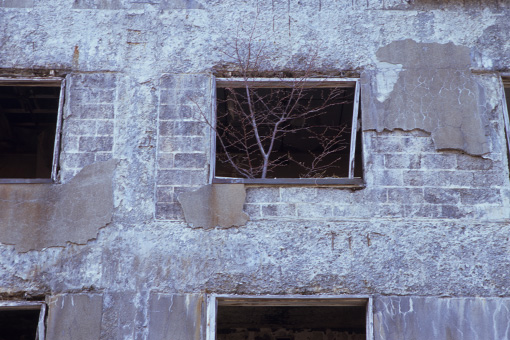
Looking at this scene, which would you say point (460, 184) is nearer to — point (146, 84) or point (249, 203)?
point (249, 203)

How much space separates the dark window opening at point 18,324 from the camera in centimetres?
1041

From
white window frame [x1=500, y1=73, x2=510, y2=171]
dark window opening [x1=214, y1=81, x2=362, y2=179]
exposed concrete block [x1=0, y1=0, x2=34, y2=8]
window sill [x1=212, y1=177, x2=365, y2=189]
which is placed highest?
exposed concrete block [x1=0, y1=0, x2=34, y2=8]

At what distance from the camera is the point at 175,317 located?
614 cm

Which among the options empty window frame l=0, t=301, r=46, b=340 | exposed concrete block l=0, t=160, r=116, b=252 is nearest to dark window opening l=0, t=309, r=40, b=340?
A: empty window frame l=0, t=301, r=46, b=340

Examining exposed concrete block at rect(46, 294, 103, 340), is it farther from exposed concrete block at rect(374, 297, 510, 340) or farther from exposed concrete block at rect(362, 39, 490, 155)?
exposed concrete block at rect(362, 39, 490, 155)

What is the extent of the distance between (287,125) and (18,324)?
19.2ft

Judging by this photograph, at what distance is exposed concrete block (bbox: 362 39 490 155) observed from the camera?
22.1 feet

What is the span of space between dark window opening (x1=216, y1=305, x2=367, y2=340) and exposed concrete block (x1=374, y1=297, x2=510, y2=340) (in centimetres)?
445

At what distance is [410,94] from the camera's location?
271 inches

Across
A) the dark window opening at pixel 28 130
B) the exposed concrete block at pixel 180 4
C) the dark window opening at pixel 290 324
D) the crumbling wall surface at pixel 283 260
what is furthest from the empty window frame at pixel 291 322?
the exposed concrete block at pixel 180 4

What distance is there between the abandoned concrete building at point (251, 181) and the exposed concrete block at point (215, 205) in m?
0.01

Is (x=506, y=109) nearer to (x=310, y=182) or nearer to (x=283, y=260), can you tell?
(x=310, y=182)

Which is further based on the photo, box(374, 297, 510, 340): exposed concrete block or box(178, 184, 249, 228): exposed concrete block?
box(178, 184, 249, 228): exposed concrete block

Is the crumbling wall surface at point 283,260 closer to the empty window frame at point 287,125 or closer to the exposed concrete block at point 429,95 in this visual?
the empty window frame at point 287,125
